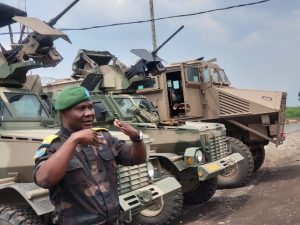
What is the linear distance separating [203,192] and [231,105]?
305 cm

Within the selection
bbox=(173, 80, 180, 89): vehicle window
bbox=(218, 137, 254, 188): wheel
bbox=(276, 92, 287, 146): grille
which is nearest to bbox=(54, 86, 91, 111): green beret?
bbox=(218, 137, 254, 188): wheel

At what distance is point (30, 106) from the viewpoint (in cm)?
538

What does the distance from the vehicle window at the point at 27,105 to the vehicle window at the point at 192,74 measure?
15.3ft

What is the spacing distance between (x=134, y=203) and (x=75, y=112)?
6.21 feet

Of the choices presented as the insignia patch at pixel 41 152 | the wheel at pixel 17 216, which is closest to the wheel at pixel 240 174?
the wheel at pixel 17 216

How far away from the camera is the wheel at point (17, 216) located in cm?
358

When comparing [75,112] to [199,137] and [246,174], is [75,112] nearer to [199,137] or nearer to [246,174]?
[199,137]

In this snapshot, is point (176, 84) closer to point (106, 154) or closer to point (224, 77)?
point (224, 77)

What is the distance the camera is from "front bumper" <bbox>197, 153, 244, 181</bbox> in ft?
20.3

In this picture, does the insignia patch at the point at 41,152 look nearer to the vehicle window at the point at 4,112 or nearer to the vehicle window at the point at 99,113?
the vehicle window at the point at 4,112

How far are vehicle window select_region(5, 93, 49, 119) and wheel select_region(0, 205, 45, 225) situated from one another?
1.56 metres

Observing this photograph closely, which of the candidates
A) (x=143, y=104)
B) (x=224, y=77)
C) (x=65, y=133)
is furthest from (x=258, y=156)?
(x=65, y=133)

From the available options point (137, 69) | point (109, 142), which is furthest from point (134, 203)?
point (137, 69)

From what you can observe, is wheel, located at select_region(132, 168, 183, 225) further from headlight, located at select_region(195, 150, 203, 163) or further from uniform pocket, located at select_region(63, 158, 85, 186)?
uniform pocket, located at select_region(63, 158, 85, 186)
